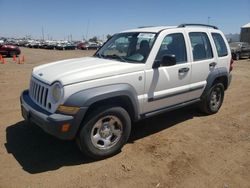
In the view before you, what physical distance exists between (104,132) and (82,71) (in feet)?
3.16

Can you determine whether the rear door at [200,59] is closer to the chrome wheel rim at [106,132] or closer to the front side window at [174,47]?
the front side window at [174,47]

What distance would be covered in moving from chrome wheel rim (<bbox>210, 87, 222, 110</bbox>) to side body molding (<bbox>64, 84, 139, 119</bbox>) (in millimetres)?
2558

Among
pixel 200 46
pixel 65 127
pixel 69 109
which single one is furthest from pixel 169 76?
pixel 65 127

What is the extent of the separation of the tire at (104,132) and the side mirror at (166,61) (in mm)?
969

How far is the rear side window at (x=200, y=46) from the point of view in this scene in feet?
17.7

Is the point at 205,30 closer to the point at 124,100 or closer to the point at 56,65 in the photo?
the point at 124,100

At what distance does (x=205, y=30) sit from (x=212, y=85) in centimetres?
117

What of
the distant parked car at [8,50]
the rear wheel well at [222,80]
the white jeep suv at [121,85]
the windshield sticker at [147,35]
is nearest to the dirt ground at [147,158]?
the white jeep suv at [121,85]

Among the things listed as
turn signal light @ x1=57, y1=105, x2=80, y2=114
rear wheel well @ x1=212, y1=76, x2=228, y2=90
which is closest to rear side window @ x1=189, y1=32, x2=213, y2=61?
rear wheel well @ x1=212, y1=76, x2=228, y2=90

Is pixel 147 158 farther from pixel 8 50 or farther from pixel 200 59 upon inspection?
pixel 8 50

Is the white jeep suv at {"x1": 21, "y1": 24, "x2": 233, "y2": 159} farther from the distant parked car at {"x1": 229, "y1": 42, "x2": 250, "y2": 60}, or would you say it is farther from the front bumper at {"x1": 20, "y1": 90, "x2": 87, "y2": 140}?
the distant parked car at {"x1": 229, "y1": 42, "x2": 250, "y2": 60}

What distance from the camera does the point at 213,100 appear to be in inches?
250

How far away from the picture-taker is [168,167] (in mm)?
3984

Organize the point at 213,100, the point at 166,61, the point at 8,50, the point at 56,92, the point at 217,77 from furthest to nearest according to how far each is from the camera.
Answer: the point at 8,50, the point at 213,100, the point at 217,77, the point at 166,61, the point at 56,92
